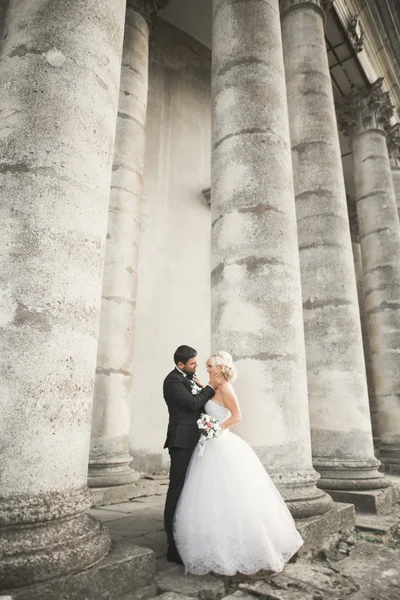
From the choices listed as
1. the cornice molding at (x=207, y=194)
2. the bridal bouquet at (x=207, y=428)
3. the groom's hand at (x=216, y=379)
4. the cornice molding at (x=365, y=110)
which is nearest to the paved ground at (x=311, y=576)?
the bridal bouquet at (x=207, y=428)

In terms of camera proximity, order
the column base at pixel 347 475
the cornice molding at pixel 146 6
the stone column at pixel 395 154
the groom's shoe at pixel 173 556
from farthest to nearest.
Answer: the stone column at pixel 395 154 < the cornice molding at pixel 146 6 < the column base at pixel 347 475 < the groom's shoe at pixel 173 556

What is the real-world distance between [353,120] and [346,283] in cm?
738

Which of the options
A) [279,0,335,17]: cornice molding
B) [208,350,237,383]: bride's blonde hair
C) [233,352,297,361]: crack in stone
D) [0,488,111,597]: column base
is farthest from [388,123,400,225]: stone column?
[0,488,111,597]: column base

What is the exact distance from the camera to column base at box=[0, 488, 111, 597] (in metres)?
2.22

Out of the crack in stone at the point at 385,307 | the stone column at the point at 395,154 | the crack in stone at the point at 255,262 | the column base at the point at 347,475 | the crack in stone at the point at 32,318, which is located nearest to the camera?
the crack in stone at the point at 32,318

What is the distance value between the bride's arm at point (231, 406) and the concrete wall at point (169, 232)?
586 cm

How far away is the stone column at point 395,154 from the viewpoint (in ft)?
41.9

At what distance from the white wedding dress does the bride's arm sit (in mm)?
125

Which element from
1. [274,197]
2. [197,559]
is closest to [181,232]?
[274,197]

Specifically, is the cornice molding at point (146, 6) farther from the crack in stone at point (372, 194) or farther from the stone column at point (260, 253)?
the crack in stone at point (372, 194)

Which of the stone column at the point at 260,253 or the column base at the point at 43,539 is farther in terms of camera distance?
the stone column at the point at 260,253

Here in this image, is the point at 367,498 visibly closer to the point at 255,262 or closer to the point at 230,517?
the point at 230,517

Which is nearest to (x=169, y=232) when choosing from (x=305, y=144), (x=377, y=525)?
(x=305, y=144)

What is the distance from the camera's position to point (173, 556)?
3.37 metres
